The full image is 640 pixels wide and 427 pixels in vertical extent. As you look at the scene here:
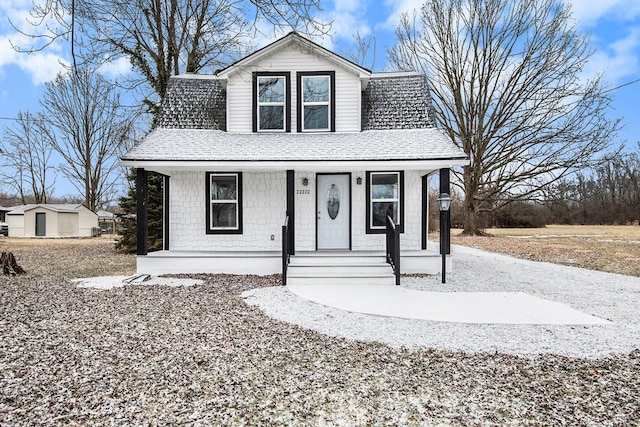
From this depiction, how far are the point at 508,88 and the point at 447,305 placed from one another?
71.2 ft

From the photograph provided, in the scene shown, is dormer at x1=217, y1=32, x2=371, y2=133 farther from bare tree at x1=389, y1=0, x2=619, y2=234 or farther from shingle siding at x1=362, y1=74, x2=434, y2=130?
bare tree at x1=389, y1=0, x2=619, y2=234

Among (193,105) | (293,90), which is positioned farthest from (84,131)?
(293,90)

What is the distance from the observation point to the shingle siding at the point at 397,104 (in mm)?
11305

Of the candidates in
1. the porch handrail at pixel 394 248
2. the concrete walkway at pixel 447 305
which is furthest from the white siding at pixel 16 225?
the porch handrail at pixel 394 248

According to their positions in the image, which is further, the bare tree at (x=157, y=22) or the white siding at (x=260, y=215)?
the white siding at (x=260, y=215)

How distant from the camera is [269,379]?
142 inches

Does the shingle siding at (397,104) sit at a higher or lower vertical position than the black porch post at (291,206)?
higher

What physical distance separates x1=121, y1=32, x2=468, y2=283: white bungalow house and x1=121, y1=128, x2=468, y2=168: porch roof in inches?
1.1

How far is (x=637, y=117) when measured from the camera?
22266 mm

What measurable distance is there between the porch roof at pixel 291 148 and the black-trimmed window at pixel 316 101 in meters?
0.36

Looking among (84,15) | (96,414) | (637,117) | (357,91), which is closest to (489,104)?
(637,117)

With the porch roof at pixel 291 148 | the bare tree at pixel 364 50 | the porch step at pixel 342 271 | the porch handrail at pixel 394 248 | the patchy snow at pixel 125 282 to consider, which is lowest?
the patchy snow at pixel 125 282

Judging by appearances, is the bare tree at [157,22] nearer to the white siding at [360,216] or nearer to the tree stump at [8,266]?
the white siding at [360,216]

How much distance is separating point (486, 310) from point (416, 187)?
4.78 m
